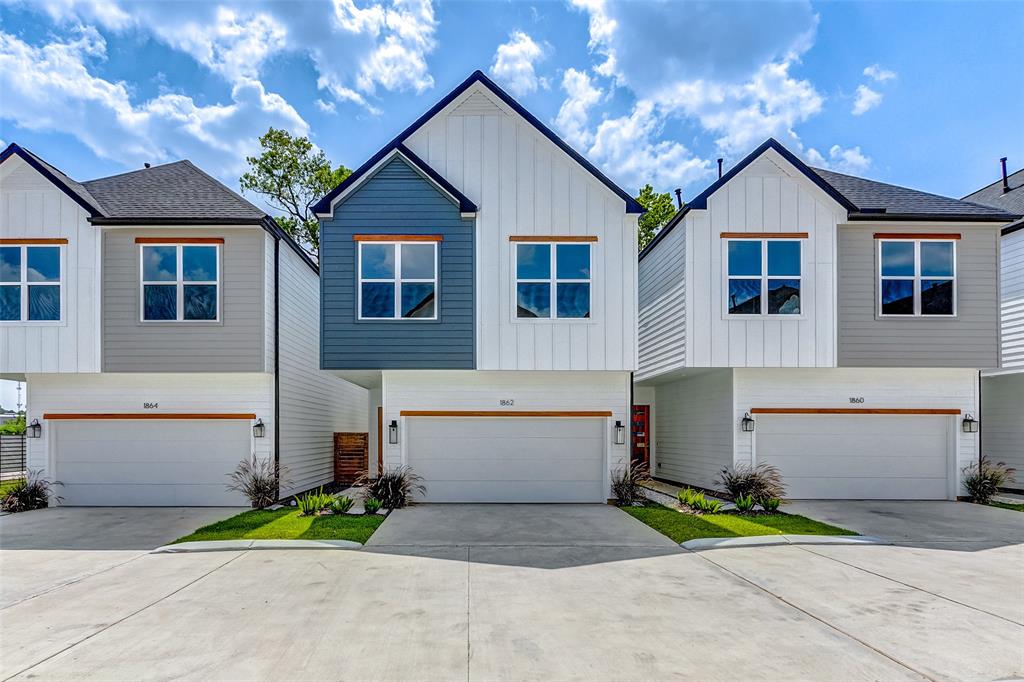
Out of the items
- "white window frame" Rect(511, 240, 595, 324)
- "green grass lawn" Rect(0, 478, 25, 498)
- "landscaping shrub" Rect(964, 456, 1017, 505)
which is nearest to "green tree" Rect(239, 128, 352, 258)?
"green grass lawn" Rect(0, 478, 25, 498)

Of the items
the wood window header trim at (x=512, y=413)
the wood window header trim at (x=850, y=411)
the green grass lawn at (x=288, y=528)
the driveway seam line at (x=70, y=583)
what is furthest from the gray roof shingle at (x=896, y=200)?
the driveway seam line at (x=70, y=583)

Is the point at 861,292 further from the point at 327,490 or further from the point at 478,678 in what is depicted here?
the point at 327,490

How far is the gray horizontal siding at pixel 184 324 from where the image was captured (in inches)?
479

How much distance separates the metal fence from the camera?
19562 millimetres

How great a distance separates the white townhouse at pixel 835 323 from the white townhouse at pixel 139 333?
9.00 metres

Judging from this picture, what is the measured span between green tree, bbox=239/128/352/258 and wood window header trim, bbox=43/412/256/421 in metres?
12.2

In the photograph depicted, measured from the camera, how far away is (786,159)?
12.6 meters

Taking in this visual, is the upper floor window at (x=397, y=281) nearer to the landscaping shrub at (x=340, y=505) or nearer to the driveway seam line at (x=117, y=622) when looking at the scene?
the landscaping shrub at (x=340, y=505)

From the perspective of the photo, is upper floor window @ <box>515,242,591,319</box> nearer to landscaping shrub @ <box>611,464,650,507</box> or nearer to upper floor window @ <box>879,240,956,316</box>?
landscaping shrub @ <box>611,464,650,507</box>

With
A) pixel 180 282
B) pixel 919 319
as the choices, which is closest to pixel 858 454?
pixel 919 319

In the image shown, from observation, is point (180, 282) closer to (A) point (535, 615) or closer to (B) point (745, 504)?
(A) point (535, 615)

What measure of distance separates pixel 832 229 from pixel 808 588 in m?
8.58

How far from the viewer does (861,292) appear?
41.8ft

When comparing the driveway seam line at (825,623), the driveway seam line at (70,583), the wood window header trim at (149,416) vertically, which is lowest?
the driveway seam line at (70,583)
